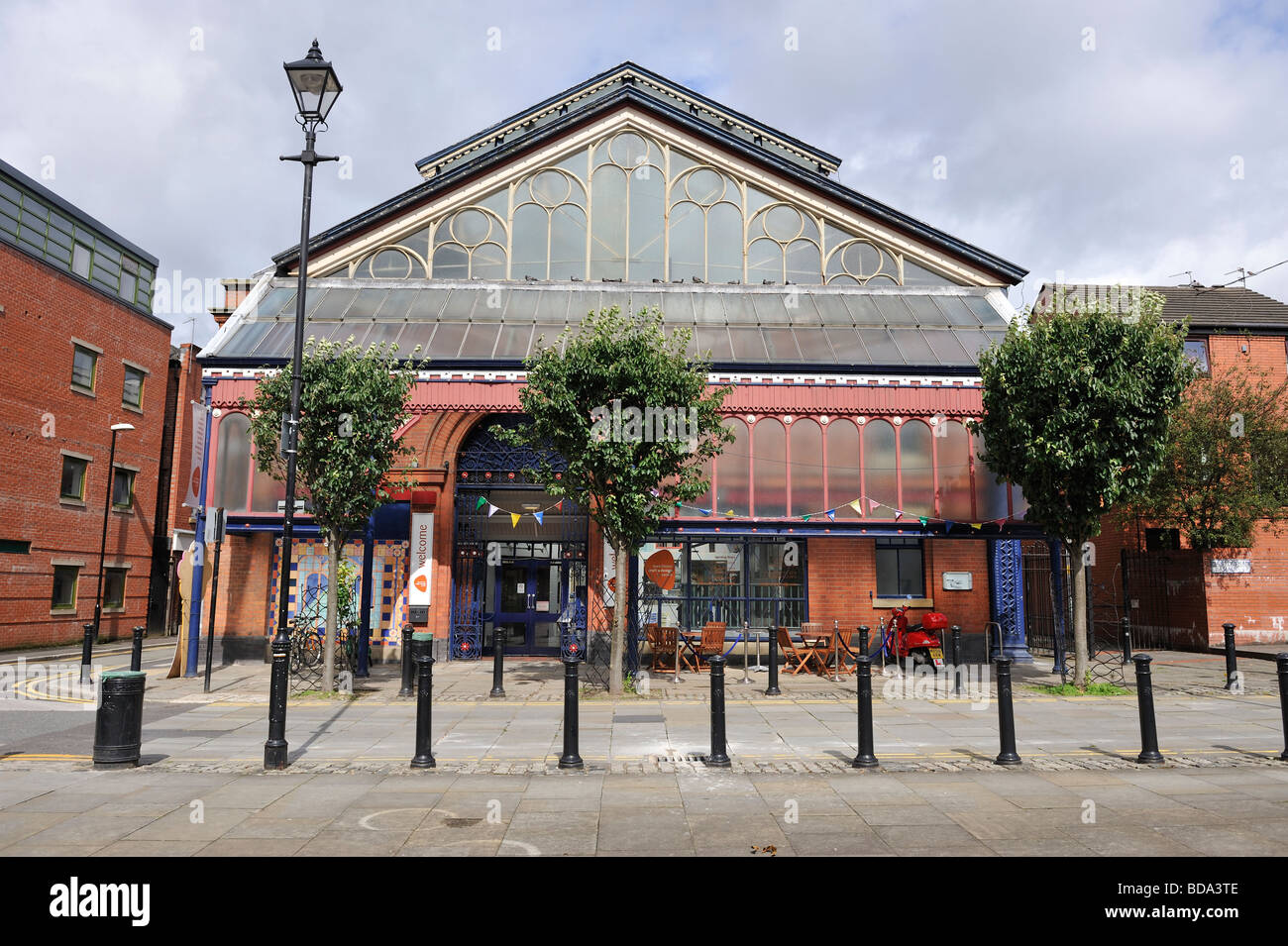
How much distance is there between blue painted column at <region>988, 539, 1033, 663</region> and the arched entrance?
31.6 ft

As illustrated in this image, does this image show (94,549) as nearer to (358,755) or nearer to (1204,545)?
(358,755)

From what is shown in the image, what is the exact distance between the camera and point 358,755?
978 cm

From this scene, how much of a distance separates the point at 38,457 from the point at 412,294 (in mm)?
13916

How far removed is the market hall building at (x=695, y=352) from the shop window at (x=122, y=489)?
1272 cm

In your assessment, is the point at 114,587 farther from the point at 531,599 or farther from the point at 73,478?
the point at 531,599

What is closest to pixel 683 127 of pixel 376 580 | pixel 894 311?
pixel 894 311

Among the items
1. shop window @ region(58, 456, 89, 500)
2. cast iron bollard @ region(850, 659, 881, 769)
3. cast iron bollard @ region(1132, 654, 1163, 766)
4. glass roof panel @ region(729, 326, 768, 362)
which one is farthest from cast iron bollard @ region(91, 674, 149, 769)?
shop window @ region(58, 456, 89, 500)

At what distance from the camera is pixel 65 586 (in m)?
27.0

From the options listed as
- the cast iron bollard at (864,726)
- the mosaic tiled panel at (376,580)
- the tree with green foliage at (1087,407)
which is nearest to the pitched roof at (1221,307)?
the tree with green foliage at (1087,407)

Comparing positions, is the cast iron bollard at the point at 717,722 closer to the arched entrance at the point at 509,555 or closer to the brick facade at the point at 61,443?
the arched entrance at the point at 509,555

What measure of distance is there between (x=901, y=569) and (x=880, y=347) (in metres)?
5.36

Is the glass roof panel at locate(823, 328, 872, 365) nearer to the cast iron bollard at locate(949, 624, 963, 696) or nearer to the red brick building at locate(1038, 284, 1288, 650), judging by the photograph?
the cast iron bollard at locate(949, 624, 963, 696)

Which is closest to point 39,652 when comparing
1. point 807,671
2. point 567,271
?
point 567,271

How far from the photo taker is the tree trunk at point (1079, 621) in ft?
49.2
